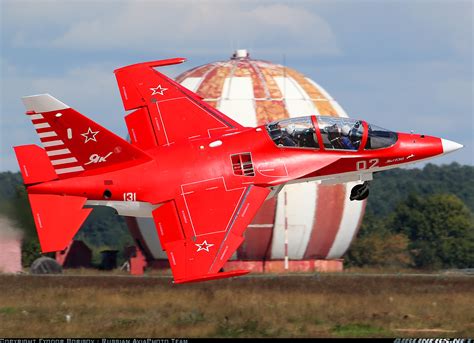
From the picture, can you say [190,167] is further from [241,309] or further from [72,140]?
[241,309]

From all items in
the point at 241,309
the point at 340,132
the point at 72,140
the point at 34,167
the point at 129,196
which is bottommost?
the point at 241,309

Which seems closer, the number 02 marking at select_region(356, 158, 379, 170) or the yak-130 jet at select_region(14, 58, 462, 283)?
the yak-130 jet at select_region(14, 58, 462, 283)

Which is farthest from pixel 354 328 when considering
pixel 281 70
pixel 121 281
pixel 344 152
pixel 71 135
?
pixel 281 70

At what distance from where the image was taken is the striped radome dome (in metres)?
65.5

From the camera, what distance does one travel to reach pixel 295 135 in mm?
34531

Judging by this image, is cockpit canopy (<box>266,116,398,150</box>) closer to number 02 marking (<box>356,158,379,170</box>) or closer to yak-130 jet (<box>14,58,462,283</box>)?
yak-130 jet (<box>14,58,462,283</box>)

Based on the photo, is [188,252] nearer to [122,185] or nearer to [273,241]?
[122,185]

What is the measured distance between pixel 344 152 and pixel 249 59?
37652mm

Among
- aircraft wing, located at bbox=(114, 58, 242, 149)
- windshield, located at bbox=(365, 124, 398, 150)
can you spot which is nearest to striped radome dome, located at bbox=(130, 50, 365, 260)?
aircraft wing, located at bbox=(114, 58, 242, 149)

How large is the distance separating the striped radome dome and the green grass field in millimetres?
20474

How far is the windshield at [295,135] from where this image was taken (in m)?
34.5

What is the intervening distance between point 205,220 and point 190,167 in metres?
1.85

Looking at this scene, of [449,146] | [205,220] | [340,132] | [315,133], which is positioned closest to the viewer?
[205,220]

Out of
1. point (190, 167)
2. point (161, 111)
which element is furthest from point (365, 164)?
point (161, 111)
